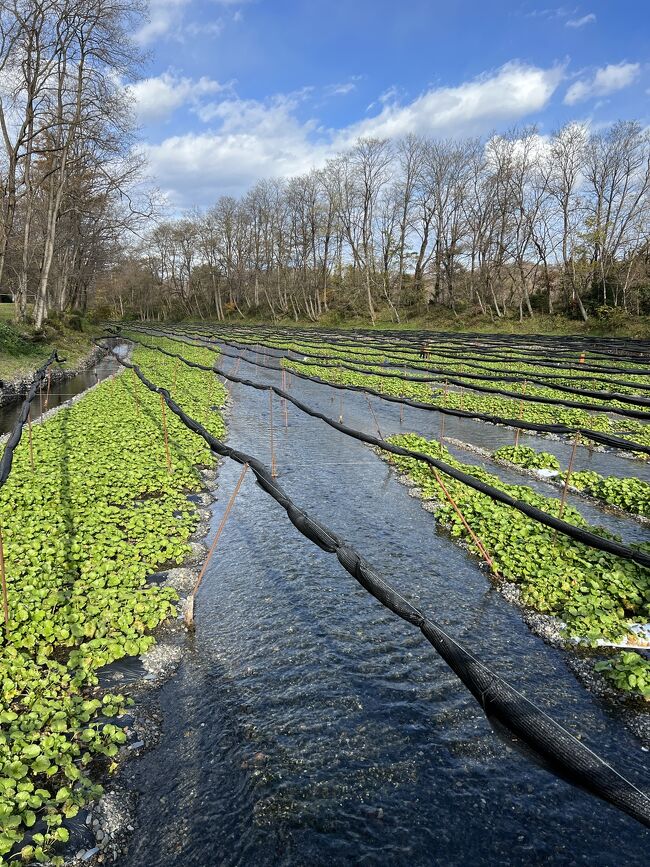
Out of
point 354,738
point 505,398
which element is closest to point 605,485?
point 354,738

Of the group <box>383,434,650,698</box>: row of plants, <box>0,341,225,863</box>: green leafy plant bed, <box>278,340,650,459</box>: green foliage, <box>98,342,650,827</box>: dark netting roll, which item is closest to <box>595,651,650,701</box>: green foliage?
<box>383,434,650,698</box>: row of plants

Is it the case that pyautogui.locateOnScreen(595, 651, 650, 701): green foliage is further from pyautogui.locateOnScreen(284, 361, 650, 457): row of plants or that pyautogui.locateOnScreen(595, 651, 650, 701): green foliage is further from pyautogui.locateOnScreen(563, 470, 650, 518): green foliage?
pyautogui.locateOnScreen(284, 361, 650, 457): row of plants

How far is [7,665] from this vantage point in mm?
5027

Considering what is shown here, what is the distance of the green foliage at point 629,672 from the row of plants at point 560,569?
13 millimetres

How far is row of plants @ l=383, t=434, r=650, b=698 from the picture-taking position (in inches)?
252

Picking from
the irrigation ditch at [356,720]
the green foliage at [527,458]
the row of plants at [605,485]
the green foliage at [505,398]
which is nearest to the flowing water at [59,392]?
the green foliage at [505,398]

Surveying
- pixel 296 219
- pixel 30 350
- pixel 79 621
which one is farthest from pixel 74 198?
pixel 296 219

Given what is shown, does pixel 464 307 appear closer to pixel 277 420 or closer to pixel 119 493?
pixel 277 420

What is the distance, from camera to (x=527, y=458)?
43.0 feet

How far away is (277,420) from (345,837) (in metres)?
15.2

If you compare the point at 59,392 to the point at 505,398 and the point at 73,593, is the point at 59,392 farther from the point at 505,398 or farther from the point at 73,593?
the point at 505,398

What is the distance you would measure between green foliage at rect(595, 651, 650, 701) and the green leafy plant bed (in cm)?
514

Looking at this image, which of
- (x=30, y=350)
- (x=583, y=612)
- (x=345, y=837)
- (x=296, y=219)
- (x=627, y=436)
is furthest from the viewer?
(x=296, y=219)

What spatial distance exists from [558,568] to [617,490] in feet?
14.3
